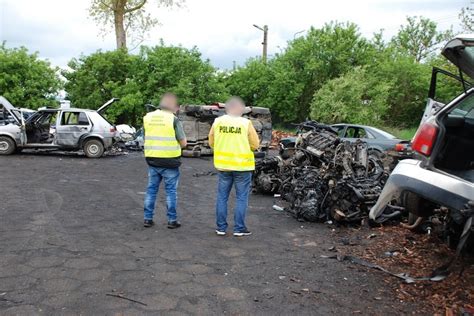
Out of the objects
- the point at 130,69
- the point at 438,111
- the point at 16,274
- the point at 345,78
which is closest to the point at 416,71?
the point at 345,78

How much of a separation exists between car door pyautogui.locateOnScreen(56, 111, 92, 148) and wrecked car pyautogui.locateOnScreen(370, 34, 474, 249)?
12021 millimetres

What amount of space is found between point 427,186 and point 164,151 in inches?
132

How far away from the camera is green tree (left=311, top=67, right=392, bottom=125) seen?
21469 mm

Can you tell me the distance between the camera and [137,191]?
28.5 feet

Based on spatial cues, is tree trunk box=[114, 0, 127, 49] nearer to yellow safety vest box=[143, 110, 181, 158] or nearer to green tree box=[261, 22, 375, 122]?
green tree box=[261, 22, 375, 122]

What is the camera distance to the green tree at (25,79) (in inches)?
807

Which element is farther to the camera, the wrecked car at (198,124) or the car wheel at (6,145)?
the wrecked car at (198,124)

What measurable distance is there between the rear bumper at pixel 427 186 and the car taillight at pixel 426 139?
116mm

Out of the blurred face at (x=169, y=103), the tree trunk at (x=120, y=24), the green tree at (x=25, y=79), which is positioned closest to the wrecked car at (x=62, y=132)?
the green tree at (x=25, y=79)

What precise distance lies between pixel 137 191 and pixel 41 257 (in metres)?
4.26

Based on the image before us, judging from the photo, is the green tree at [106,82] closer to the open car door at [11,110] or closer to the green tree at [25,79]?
the green tree at [25,79]

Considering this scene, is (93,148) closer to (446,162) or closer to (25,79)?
(25,79)

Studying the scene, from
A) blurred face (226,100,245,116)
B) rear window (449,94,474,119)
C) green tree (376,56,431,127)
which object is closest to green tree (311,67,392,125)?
green tree (376,56,431,127)

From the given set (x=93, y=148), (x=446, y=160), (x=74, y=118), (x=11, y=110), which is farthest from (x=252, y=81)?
(x=446, y=160)
